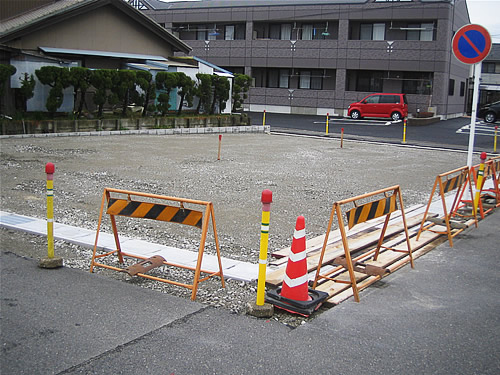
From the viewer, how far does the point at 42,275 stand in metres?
5.92

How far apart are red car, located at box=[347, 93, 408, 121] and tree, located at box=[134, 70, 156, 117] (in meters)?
17.4

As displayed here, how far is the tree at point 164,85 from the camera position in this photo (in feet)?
81.7

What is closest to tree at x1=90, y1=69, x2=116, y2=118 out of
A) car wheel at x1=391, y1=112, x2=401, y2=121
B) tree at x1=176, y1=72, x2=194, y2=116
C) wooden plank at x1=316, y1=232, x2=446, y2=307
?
tree at x1=176, y1=72, x2=194, y2=116

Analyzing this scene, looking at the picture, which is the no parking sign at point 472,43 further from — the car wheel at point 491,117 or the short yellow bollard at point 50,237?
the car wheel at point 491,117

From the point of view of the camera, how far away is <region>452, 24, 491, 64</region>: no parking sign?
8.77 metres

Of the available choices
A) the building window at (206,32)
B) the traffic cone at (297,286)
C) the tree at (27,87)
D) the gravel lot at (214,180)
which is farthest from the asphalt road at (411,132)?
the traffic cone at (297,286)

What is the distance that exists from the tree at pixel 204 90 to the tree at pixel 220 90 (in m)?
0.37

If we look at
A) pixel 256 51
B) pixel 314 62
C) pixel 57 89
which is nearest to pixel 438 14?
pixel 314 62

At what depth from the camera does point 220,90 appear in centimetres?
2883

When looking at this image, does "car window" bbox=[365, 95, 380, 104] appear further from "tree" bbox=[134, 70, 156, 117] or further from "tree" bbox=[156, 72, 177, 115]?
"tree" bbox=[134, 70, 156, 117]

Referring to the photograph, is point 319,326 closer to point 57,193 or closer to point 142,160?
point 57,193

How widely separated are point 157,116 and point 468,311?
21338 millimetres

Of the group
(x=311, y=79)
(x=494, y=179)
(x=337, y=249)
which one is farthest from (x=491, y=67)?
(x=337, y=249)

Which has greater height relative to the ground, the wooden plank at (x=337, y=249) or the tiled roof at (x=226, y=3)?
the tiled roof at (x=226, y=3)
